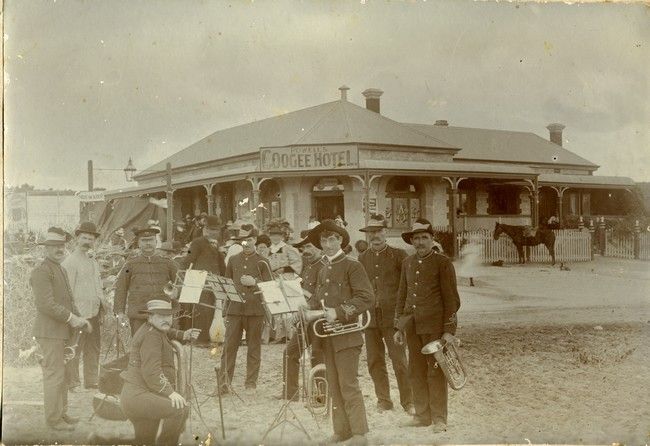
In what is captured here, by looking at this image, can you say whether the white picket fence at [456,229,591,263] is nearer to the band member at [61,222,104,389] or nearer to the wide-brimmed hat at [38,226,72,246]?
the band member at [61,222,104,389]

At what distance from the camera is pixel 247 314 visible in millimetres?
5852

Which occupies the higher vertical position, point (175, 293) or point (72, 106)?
point (72, 106)

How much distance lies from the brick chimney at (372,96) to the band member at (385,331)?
157 cm

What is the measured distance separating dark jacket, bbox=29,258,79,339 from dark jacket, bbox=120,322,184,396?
1.08 m

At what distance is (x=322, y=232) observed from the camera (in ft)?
16.0

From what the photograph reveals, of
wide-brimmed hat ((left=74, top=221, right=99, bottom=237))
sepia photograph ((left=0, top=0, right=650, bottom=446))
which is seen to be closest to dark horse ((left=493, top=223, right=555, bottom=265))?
sepia photograph ((left=0, top=0, right=650, bottom=446))

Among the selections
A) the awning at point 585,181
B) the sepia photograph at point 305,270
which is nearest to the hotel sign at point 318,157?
the sepia photograph at point 305,270

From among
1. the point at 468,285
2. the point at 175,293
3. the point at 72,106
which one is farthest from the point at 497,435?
the point at 72,106

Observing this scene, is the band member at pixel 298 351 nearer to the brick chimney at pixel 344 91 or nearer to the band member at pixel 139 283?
the band member at pixel 139 283

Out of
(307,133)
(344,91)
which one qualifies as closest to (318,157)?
(307,133)

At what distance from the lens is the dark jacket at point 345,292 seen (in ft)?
15.1

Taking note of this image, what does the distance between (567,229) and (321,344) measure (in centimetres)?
398

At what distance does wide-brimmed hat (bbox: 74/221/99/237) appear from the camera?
5.75m

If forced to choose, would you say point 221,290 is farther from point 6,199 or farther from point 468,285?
point 468,285
